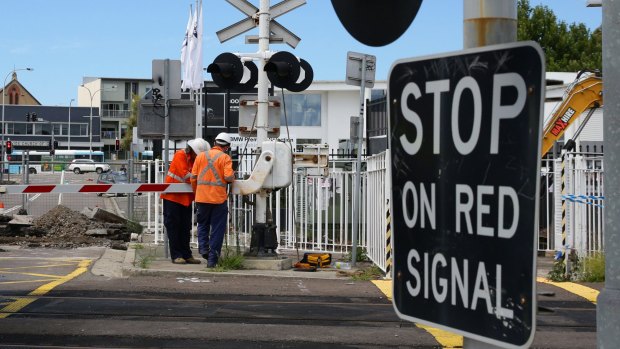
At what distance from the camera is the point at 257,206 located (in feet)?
45.3

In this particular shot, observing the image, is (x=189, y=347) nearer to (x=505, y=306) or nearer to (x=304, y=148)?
(x=505, y=306)

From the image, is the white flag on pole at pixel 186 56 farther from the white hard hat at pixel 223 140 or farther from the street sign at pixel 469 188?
the street sign at pixel 469 188

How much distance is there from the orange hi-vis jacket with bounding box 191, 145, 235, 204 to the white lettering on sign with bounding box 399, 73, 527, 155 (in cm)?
1017

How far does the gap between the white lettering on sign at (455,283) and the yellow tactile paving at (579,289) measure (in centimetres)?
838

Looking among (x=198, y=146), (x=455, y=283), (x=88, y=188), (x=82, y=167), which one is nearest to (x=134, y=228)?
(x=198, y=146)

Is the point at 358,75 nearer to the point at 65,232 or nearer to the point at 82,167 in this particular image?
the point at 65,232

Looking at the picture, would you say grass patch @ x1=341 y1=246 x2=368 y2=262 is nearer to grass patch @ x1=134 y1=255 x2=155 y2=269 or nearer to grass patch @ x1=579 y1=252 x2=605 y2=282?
grass patch @ x1=134 y1=255 x2=155 y2=269

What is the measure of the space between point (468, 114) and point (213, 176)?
10.5 m

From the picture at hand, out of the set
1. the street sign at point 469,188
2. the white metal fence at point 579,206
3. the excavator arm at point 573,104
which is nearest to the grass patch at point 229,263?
the white metal fence at point 579,206

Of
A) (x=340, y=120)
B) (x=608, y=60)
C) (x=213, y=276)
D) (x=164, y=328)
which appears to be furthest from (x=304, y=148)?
(x=340, y=120)

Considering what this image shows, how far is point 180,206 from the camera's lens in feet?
46.5

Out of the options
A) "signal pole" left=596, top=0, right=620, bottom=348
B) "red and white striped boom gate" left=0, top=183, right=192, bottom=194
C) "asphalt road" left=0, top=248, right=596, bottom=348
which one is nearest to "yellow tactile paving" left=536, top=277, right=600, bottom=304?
"asphalt road" left=0, top=248, right=596, bottom=348

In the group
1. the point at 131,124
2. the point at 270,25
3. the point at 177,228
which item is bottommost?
the point at 177,228

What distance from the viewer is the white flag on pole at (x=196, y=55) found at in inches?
1120
